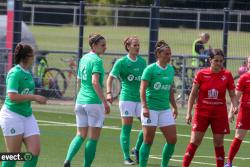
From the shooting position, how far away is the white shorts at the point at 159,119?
1385cm

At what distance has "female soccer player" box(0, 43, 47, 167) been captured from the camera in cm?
1162

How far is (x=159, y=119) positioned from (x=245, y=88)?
1.89 meters

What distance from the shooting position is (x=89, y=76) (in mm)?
13750

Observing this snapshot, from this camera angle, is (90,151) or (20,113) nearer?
(20,113)

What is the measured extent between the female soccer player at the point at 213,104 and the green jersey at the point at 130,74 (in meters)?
1.88

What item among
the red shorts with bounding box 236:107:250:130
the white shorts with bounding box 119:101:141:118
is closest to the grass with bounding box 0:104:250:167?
the white shorts with bounding box 119:101:141:118

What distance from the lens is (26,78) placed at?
38.5ft

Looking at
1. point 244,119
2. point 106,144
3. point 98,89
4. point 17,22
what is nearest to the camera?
point 98,89

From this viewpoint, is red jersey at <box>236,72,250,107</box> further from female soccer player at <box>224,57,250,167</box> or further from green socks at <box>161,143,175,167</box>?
green socks at <box>161,143,175,167</box>

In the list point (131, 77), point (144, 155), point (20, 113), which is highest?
point (131, 77)

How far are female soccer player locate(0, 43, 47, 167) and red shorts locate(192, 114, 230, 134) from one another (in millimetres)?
3069

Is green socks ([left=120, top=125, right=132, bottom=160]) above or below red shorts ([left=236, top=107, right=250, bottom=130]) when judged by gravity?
below

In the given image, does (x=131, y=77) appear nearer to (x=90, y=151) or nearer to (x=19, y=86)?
(x=90, y=151)

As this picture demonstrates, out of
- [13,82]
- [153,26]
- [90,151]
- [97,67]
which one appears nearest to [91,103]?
[97,67]
